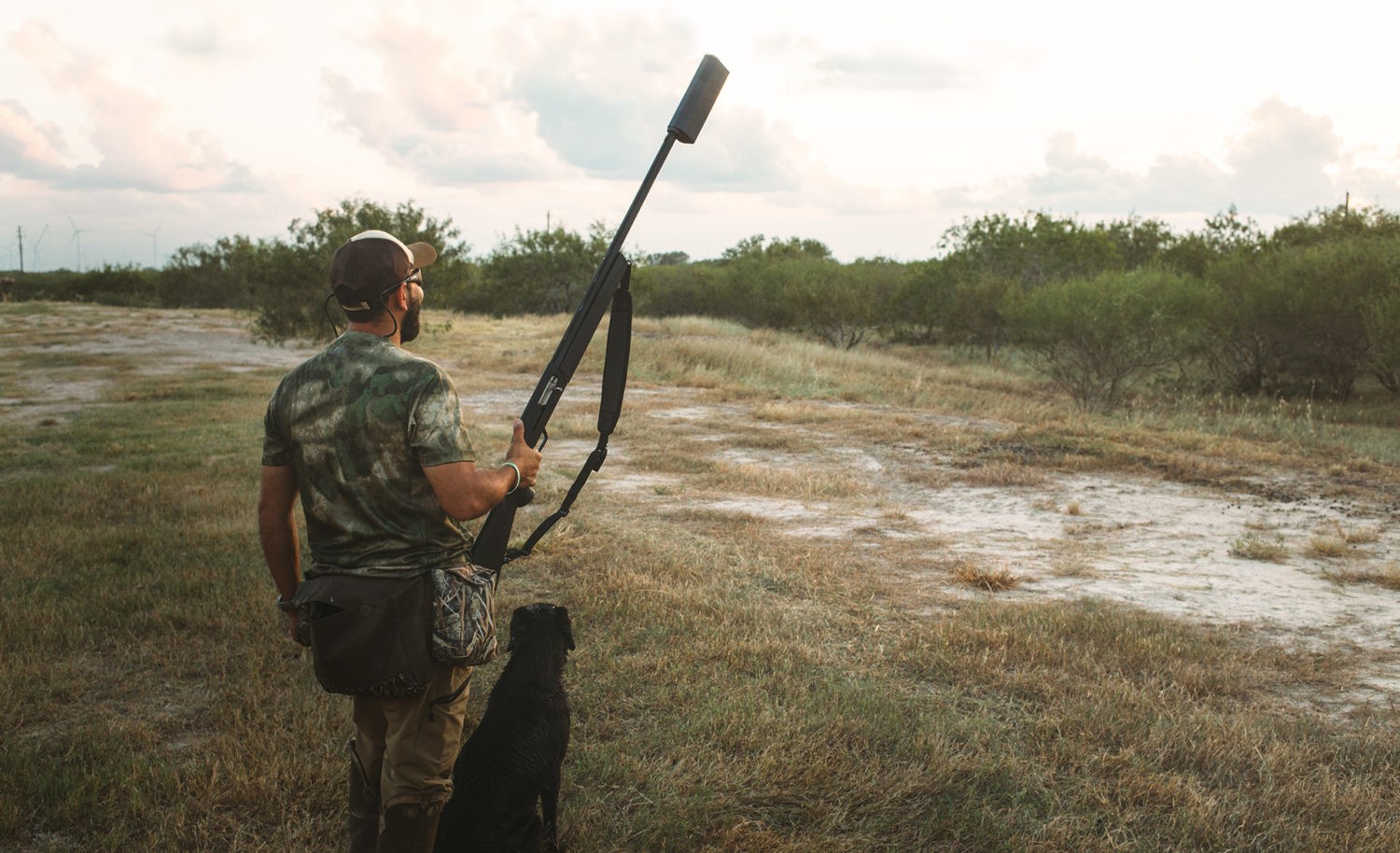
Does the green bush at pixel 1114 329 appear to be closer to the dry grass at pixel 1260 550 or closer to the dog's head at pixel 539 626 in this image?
A: the dry grass at pixel 1260 550

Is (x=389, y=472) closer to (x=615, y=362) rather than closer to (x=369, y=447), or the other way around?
(x=369, y=447)

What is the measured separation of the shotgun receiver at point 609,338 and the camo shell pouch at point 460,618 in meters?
0.14

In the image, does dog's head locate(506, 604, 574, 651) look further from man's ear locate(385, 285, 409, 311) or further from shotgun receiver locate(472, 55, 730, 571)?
man's ear locate(385, 285, 409, 311)

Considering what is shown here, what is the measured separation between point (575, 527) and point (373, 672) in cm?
522

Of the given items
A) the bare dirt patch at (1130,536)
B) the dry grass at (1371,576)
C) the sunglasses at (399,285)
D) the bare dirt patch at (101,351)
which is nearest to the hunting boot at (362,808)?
the sunglasses at (399,285)

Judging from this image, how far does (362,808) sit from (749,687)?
85.2 inches

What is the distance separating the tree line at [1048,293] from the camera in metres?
20.0

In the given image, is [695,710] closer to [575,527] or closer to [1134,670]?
[1134,670]

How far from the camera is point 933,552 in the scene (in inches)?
285

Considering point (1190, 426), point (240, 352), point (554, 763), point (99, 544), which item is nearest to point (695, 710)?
point (554, 763)

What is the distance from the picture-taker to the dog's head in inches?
123

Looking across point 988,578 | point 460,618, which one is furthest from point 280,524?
point 988,578

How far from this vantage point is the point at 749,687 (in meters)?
4.44

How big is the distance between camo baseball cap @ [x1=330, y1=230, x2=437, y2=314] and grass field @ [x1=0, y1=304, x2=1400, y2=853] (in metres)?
2.01
